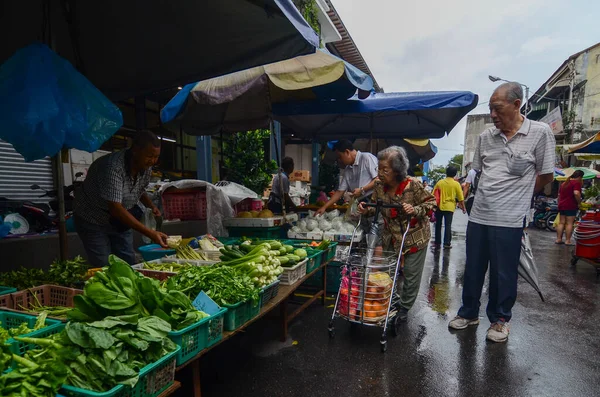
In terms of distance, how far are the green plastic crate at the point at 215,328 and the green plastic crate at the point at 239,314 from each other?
0.06 m

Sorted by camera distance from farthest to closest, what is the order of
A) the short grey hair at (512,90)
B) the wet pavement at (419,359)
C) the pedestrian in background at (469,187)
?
the pedestrian in background at (469,187) → the short grey hair at (512,90) → the wet pavement at (419,359)

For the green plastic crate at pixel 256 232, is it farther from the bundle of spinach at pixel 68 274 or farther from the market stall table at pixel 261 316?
the bundle of spinach at pixel 68 274

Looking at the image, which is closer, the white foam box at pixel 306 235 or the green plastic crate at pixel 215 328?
the green plastic crate at pixel 215 328

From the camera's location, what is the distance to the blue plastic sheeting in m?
2.22

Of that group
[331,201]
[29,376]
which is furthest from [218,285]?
[331,201]

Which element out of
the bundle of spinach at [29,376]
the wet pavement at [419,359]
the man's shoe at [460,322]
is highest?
the bundle of spinach at [29,376]

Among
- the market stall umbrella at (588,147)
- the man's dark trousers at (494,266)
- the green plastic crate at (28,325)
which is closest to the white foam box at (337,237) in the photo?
the man's dark trousers at (494,266)

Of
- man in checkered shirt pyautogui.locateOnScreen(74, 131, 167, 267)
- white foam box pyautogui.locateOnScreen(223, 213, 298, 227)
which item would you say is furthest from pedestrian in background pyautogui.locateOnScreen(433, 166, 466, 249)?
man in checkered shirt pyautogui.locateOnScreen(74, 131, 167, 267)

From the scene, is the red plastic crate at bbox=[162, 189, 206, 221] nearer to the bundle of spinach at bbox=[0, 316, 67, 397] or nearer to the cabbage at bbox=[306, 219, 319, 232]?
the cabbage at bbox=[306, 219, 319, 232]

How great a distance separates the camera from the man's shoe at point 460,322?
12.7 ft

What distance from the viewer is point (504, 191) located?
3.40 metres

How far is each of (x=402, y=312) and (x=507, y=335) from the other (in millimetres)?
1104

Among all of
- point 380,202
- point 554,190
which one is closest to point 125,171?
point 380,202

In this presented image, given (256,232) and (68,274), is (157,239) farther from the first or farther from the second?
(256,232)
